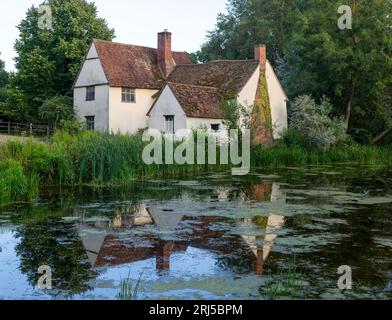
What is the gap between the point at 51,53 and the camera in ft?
140

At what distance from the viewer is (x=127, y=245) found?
1003cm

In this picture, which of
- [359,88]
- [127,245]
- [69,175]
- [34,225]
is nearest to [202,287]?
[127,245]

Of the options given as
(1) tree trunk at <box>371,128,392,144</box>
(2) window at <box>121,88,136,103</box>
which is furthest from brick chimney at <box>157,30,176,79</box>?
(1) tree trunk at <box>371,128,392,144</box>

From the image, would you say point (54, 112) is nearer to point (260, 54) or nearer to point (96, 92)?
point (96, 92)

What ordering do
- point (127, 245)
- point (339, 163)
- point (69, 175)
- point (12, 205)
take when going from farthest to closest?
point (339, 163) < point (69, 175) < point (12, 205) < point (127, 245)

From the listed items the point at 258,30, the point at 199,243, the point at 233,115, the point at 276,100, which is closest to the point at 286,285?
the point at 199,243

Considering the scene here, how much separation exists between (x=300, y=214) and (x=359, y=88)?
88.5ft

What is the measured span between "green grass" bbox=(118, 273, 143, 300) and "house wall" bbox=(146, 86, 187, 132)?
24854 millimetres

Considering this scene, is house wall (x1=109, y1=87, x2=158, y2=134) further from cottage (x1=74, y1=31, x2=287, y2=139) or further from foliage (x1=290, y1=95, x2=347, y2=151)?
foliage (x1=290, y1=95, x2=347, y2=151)

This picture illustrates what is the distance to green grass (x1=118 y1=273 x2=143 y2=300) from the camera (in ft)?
23.2

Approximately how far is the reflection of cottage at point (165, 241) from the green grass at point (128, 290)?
1.05 metres

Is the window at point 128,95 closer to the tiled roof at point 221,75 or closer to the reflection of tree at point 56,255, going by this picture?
the tiled roof at point 221,75

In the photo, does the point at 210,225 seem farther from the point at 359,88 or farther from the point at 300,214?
the point at 359,88
